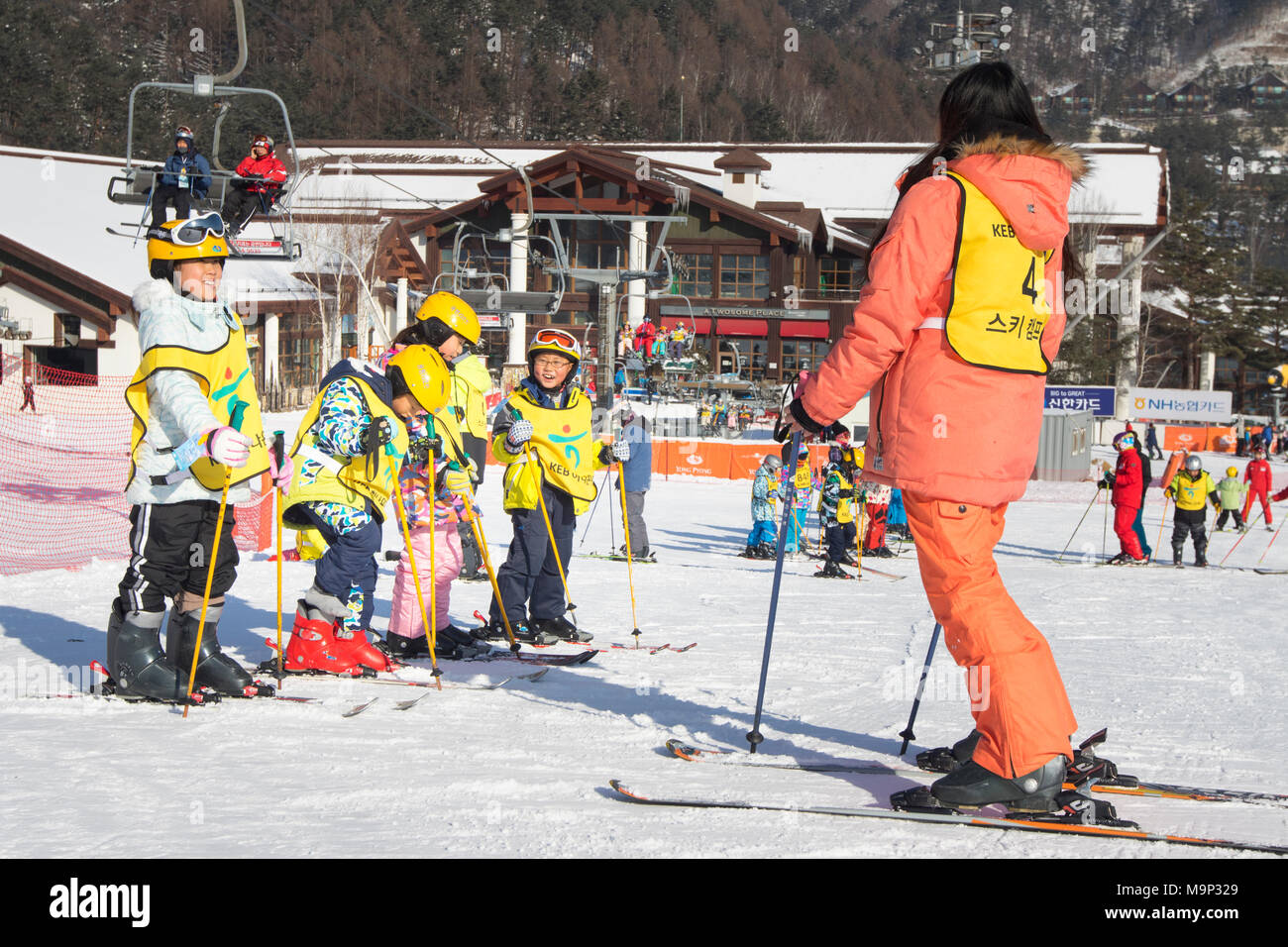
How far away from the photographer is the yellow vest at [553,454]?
6.53 m

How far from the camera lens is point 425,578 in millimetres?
6039

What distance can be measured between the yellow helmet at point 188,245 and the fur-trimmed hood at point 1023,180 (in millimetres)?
2589

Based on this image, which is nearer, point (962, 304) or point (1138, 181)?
point (962, 304)

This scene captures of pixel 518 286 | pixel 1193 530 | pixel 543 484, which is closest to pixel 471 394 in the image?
pixel 543 484

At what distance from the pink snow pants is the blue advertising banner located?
87.8ft

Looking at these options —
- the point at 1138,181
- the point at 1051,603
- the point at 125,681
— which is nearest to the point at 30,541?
the point at 125,681

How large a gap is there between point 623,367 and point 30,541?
2187 centimetres

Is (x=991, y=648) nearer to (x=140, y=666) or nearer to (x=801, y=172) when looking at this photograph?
(x=140, y=666)

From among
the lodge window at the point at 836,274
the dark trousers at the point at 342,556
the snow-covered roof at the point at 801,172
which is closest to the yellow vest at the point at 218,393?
the dark trousers at the point at 342,556

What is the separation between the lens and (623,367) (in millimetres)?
A: 32562

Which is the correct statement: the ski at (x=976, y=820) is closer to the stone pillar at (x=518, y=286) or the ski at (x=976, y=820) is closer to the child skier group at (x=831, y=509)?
the child skier group at (x=831, y=509)

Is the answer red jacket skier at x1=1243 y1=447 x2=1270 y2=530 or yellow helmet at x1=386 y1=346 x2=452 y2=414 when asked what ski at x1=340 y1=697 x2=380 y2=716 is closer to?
yellow helmet at x1=386 y1=346 x2=452 y2=414

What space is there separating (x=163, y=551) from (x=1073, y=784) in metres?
3.03
